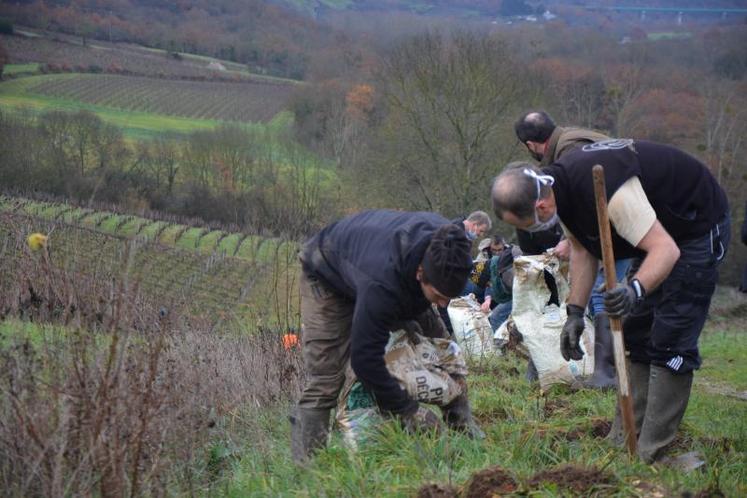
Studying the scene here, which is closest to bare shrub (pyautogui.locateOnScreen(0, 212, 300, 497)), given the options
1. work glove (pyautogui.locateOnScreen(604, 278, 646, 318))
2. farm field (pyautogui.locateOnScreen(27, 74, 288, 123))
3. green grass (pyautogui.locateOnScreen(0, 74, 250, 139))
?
work glove (pyautogui.locateOnScreen(604, 278, 646, 318))

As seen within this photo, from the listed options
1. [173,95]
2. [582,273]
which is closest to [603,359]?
[582,273]

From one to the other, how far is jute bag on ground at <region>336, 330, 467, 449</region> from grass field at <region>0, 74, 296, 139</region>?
42.3 meters

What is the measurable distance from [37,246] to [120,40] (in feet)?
231

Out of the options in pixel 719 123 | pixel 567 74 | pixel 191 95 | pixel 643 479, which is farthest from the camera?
pixel 191 95

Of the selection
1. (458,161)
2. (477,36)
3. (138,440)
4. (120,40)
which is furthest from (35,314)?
(120,40)

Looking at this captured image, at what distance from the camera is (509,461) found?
13.2 ft

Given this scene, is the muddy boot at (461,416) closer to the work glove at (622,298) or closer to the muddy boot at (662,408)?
the muddy boot at (662,408)

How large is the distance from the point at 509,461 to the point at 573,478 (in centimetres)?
52

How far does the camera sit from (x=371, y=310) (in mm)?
3686

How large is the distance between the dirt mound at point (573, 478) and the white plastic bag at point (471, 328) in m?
4.49

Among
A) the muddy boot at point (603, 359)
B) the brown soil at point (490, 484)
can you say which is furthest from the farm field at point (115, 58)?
the brown soil at point (490, 484)

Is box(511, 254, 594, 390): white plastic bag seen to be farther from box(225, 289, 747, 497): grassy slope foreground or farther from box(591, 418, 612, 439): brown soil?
box(591, 418, 612, 439): brown soil

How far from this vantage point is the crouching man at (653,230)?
3770mm

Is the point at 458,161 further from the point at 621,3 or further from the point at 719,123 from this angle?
the point at 621,3
